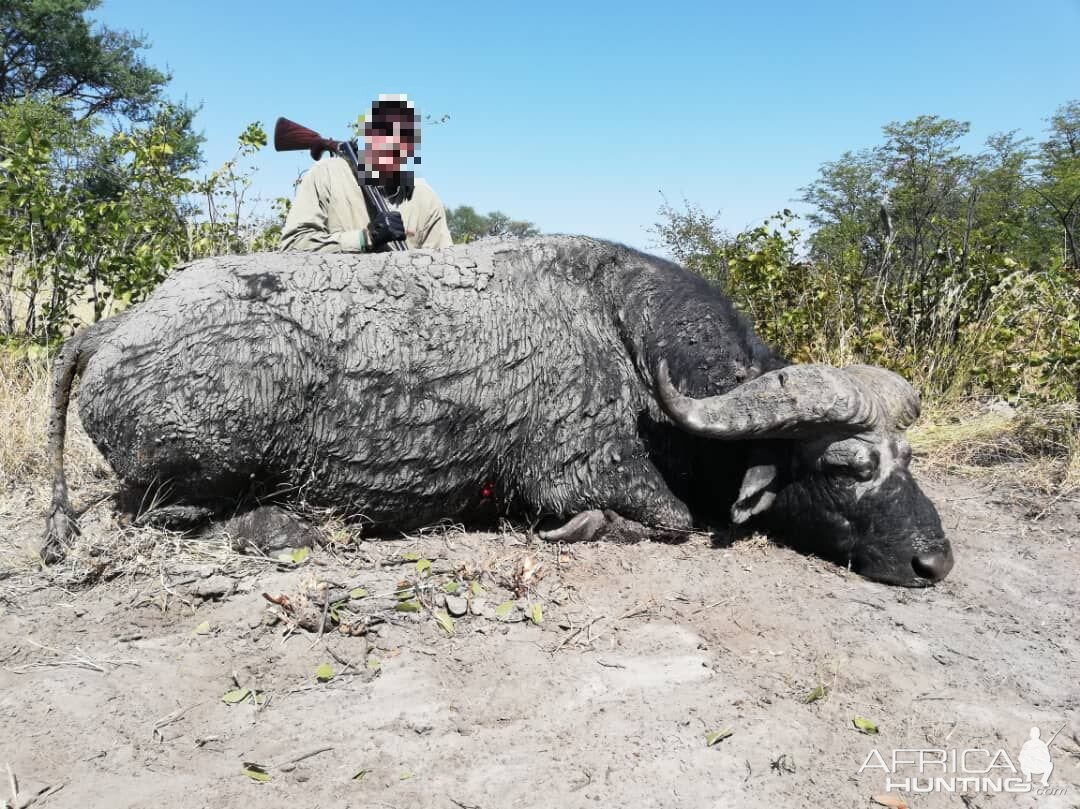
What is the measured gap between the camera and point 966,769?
2.87 meters

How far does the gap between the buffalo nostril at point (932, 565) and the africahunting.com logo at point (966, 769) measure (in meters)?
1.22

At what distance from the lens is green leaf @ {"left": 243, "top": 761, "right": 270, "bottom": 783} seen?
2734 millimetres

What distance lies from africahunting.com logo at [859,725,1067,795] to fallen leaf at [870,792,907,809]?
0.12 feet

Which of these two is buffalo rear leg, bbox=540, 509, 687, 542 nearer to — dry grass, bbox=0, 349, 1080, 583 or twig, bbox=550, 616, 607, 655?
dry grass, bbox=0, 349, 1080, 583

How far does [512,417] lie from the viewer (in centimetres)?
457

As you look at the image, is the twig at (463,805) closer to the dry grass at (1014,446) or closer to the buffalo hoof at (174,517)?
the buffalo hoof at (174,517)

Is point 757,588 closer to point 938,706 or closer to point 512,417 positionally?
point 938,706

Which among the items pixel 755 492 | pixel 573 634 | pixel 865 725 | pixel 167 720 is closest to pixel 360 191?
pixel 755 492

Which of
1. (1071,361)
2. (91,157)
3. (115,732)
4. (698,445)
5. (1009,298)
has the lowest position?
(115,732)

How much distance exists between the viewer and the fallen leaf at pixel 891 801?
8.74 feet

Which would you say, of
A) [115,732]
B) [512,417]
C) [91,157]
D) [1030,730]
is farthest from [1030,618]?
[91,157]

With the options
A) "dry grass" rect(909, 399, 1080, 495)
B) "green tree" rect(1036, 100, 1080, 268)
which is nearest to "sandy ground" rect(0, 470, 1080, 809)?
"dry grass" rect(909, 399, 1080, 495)

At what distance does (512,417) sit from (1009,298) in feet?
17.2

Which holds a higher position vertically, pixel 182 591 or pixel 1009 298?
pixel 1009 298
